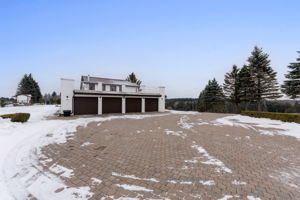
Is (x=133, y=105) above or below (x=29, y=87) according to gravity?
below

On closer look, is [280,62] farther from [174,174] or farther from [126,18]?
[174,174]

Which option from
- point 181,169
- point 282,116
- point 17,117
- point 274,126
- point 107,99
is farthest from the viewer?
point 107,99

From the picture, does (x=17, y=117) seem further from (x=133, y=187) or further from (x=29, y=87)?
(x=29, y=87)

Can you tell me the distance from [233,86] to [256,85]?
16.2 ft

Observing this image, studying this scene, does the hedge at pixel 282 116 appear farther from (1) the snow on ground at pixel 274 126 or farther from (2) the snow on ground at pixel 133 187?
(2) the snow on ground at pixel 133 187

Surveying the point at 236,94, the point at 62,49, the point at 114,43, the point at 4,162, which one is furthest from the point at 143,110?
the point at 236,94

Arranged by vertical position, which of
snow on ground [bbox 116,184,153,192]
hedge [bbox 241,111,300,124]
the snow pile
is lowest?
the snow pile

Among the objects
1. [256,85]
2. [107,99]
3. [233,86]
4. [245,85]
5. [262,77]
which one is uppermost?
[262,77]

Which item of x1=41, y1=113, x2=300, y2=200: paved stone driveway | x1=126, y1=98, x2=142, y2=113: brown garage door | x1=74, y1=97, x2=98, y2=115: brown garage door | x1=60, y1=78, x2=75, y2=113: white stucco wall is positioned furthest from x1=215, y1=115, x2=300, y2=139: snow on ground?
x1=60, y1=78, x2=75, y2=113: white stucco wall

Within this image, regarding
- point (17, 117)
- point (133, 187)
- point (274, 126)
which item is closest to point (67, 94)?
point (17, 117)

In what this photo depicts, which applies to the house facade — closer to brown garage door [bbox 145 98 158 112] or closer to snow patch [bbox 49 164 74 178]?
brown garage door [bbox 145 98 158 112]

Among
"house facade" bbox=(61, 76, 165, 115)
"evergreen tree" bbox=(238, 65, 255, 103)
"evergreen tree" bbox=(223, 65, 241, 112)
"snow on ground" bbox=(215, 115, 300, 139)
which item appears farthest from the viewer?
"evergreen tree" bbox=(223, 65, 241, 112)

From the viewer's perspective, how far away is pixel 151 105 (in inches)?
886

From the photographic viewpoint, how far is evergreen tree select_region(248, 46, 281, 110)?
87.0 feet
